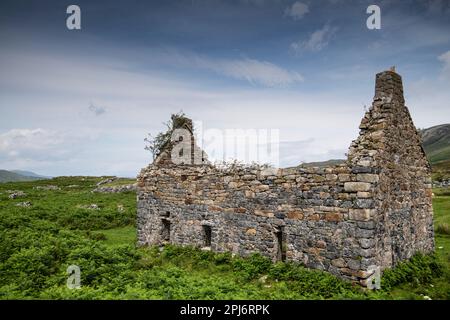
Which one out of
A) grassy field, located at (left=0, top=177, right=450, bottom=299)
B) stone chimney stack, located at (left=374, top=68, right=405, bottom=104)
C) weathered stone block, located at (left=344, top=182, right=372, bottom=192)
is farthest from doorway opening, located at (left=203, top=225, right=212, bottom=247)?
stone chimney stack, located at (left=374, top=68, right=405, bottom=104)

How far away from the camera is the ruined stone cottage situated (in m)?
10.1

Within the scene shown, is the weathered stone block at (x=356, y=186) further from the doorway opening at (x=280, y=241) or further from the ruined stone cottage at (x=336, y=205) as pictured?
the doorway opening at (x=280, y=241)

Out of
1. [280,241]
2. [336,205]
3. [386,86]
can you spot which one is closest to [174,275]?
[280,241]

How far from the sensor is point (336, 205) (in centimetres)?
1049

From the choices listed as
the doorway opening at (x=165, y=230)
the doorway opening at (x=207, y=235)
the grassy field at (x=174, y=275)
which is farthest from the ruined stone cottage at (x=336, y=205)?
the doorway opening at (x=165, y=230)

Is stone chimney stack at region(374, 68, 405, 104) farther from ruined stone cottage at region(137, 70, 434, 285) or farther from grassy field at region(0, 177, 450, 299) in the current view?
grassy field at region(0, 177, 450, 299)

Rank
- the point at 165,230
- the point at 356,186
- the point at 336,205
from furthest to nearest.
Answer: the point at 165,230 → the point at 336,205 → the point at 356,186

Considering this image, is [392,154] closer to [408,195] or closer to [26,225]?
[408,195]

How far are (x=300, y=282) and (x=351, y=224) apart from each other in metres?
2.45

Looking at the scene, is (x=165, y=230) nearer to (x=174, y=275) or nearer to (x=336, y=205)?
(x=174, y=275)

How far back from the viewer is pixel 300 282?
1063cm

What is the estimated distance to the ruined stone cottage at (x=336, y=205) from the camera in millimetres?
10086

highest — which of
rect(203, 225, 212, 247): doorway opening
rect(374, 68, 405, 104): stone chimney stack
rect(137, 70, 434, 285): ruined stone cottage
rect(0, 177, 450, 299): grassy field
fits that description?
rect(374, 68, 405, 104): stone chimney stack
